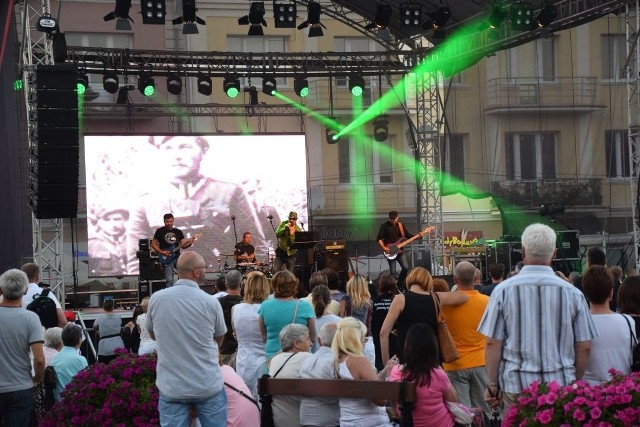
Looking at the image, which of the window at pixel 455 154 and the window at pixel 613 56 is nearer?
the window at pixel 455 154

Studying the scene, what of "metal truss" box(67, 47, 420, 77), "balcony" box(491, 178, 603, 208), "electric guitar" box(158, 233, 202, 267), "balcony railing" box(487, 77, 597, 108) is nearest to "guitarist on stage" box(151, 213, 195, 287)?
"electric guitar" box(158, 233, 202, 267)

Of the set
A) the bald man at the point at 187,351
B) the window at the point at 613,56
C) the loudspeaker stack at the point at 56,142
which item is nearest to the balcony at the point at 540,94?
the window at the point at 613,56

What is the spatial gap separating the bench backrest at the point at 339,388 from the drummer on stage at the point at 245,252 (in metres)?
13.7

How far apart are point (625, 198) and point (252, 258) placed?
9.58m

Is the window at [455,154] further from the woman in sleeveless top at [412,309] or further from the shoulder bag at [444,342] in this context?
the shoulder bag at [444,342]

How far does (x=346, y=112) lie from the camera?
32125 millimetres

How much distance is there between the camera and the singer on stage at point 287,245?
1920cm

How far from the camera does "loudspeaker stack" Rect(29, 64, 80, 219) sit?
45.0ft

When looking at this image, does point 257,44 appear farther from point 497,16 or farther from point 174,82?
point 497,16

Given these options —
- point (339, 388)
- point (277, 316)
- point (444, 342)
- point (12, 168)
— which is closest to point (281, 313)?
point (277, 316)

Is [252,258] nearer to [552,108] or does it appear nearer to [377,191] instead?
[552,108]

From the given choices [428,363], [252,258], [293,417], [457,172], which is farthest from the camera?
[457,172]

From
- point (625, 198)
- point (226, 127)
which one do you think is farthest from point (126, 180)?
point (625, 198)

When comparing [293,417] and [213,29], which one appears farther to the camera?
[213,29]
